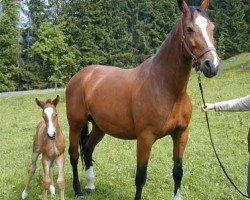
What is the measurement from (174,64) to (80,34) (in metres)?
41.6

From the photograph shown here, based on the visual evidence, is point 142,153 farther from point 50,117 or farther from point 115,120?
point 50,117

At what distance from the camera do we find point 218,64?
4.29 metres

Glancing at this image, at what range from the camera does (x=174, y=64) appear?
5.16 meters

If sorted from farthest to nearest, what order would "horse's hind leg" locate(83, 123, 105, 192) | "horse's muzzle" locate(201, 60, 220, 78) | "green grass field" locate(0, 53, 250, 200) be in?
"horse's hind leg" locate(83, 123, 105, 192)
"green grass field" locate(0, 53, 250, 200)
"horse's muzzle" locate(201, 60, 220, 78)

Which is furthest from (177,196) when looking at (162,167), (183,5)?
(183,5)

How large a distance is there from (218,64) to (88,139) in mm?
3292

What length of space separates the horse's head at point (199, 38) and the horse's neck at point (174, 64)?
22 cm

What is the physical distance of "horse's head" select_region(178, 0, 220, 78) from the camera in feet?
14.1

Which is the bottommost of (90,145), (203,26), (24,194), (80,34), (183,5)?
(80,34)

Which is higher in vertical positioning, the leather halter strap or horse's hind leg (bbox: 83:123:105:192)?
the leather halter strap

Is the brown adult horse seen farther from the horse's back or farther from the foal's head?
the foal's head

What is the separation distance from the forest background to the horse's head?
128 feet

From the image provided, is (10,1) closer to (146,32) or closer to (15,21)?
(15,21)

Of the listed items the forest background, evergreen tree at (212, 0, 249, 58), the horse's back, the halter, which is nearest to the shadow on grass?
the horse's back
